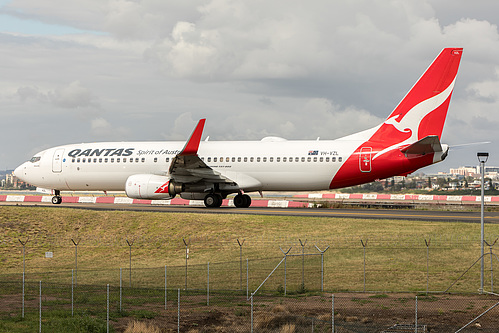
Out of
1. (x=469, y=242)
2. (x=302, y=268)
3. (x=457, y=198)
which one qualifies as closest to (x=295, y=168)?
(x=469, y=242)

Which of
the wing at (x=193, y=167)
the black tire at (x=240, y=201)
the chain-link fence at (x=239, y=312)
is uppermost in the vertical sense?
the wing at (x=193, y=167)

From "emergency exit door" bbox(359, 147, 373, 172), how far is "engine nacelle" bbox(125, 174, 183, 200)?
11424mm

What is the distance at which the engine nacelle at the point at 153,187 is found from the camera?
3825 cm

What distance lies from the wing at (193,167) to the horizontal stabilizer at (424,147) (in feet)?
37.9

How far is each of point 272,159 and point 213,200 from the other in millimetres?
4933

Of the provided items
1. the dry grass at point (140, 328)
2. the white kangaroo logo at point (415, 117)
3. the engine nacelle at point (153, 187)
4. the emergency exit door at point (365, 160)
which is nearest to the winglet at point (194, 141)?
the engine nacelle at point (153, 187)

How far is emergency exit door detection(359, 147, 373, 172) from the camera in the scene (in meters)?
36.8

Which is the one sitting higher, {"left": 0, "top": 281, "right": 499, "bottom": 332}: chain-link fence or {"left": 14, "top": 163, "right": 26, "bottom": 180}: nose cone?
{"left": 14, "top": 163, "right": 26, "bottom": 180}: nose cone

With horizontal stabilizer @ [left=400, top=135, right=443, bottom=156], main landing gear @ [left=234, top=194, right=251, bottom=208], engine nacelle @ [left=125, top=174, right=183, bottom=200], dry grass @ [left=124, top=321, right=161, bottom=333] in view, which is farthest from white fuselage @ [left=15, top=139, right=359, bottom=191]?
dry grass @ [left=124, top=321, right=161, bottom=333]

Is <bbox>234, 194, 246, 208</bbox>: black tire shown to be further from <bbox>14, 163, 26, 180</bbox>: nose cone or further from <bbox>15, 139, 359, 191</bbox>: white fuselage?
<bbox>14, 163, 26, 180</bbox>: nose cone

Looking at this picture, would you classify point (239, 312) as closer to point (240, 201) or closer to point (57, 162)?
point (240, 201)

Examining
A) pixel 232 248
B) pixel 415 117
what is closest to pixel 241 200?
pixel 232 248

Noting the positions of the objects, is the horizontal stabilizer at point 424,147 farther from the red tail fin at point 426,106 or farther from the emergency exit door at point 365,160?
the emergency exit door at point 365,160

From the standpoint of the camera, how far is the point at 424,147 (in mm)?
34719
